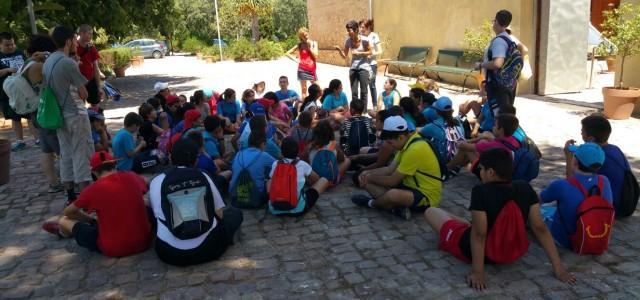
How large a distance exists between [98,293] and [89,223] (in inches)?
38.4

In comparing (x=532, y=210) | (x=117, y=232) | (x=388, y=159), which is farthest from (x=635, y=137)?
(x=117, y=232)

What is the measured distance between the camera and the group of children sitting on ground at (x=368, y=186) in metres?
3.61

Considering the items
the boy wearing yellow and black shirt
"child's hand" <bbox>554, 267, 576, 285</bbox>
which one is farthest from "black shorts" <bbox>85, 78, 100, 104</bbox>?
"child's hand" <bbox>554, 267, 576, 285</bbox>

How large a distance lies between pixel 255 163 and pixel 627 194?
11.1 ft

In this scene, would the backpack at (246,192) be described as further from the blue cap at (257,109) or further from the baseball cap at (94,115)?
the baseball cap at (94,115)

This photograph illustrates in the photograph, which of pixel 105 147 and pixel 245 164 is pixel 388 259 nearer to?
pixel 245 164

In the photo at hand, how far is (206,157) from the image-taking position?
18.8ft

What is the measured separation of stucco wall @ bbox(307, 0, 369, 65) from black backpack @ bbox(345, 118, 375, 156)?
14.9m

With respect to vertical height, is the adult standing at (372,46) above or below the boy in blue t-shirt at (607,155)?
above

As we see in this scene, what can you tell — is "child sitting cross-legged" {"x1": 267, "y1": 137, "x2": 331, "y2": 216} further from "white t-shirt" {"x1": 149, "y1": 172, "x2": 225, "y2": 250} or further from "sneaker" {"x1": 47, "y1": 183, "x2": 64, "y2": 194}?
"sneaker" {"x1": 47, "y1": 183, "x2": 64, "y2": 194}

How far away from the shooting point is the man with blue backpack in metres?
6.30

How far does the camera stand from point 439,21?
1557 cm

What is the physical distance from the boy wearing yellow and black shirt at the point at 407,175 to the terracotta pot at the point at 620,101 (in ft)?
18.2

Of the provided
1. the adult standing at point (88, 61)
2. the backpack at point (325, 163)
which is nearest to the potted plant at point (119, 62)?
the adult standing at point (88, 61)
